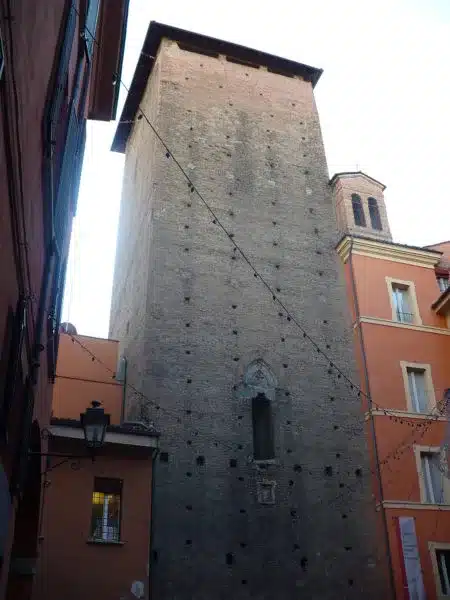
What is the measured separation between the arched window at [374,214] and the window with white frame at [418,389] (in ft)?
16.4

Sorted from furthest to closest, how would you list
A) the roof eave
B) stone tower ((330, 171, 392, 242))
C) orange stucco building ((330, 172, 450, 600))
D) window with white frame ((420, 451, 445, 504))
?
the roof eave, stone tower ((330, 171, 392, 242)), window with white frame ((420, 451, 445, 504)), orange stucco building ((330, 172, 450, 600))

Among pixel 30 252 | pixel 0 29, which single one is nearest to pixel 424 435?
pixel 30 252

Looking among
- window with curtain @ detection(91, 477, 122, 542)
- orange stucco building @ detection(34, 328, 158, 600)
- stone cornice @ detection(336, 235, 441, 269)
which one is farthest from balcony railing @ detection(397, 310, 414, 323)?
window with curtain @ detection(91, 477, 122, 542)

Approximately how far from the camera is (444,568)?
13.6 m

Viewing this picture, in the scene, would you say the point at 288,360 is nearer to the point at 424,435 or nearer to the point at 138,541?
the point at 424,435

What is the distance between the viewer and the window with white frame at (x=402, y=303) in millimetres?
16875

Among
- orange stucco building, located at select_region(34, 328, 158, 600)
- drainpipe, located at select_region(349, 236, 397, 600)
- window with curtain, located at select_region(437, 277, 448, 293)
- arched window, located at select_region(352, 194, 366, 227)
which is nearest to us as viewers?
orange stucco building, located at select_region(34, 328, 158, 600)

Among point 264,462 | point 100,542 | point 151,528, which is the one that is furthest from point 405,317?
point 100,542

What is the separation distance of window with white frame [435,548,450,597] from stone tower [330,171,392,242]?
28.0 feet

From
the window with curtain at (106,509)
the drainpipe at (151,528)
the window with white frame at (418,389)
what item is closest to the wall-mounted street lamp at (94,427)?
the window with curtain at (106,509)

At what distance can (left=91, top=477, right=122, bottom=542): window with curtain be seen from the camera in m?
11.6

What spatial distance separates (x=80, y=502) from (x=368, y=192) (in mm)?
12912

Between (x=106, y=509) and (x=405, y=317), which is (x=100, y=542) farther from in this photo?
(x=405, y=317)

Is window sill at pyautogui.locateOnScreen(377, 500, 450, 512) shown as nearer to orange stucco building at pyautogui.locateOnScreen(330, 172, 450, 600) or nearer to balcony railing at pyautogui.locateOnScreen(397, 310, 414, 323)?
orange stucco building at pyautogui.locateOnScreen(330, 172, 450, 600)
